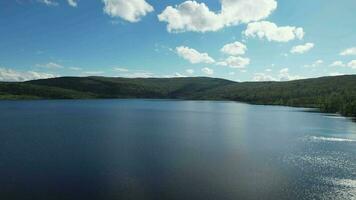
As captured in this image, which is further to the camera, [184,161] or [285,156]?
[285,156]

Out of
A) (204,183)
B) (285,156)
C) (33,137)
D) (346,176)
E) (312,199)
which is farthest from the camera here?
(33,137)

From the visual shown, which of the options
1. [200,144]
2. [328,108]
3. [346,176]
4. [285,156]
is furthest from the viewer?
[328,108]

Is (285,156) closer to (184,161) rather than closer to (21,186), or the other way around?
(184,161)

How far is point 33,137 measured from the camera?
8719 cm

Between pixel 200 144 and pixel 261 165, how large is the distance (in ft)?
78.7

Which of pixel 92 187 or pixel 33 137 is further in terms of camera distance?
pixel 33 137

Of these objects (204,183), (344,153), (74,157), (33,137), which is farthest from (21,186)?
(344,153)

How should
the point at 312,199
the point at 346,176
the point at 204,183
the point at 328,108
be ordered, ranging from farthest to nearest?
the point at 328,108 < the point at 346,176 < the point at 204,183 < the point at 312,199

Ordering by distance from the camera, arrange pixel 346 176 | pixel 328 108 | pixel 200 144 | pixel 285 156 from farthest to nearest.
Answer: pixel 328 108, pixel 200 144, pixel 285 156, pixel 346 176

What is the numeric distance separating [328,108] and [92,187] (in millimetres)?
186112

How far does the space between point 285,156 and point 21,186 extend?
5069 cm

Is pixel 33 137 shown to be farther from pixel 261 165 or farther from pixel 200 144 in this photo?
pixel 261 165

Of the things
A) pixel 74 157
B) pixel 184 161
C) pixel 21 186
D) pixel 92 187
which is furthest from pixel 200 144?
pixel 21 186

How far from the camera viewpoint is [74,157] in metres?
62.9
